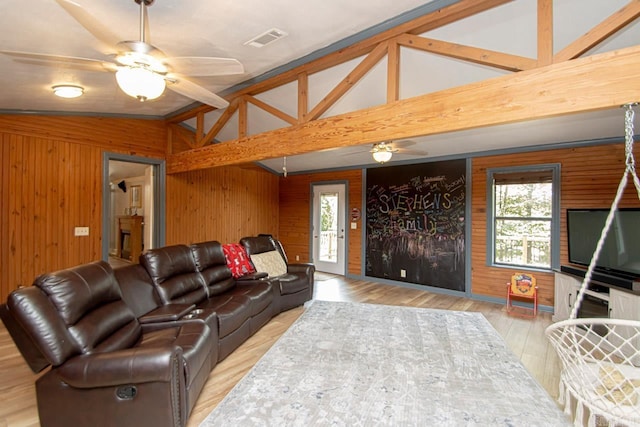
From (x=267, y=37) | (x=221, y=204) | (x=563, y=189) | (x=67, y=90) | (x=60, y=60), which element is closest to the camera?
(x=60, y=60)

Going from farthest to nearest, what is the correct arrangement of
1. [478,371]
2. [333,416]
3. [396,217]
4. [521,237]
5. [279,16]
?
1. [396,217]
2. [521,237]
3. [478,371]
4. [279,16]
5. [333,416]

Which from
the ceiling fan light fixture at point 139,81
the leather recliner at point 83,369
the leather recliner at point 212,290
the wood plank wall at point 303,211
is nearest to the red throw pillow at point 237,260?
the leather recliner at point 212,290

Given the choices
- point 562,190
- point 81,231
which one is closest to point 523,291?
point 562,190

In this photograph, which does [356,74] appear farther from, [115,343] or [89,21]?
[115,343]

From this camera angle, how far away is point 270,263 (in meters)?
4.75

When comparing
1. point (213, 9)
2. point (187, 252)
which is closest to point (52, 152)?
point (187, 252)

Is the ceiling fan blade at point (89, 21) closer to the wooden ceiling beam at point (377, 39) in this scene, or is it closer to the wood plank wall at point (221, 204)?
the wooden ceiling beam at point (377, 39)

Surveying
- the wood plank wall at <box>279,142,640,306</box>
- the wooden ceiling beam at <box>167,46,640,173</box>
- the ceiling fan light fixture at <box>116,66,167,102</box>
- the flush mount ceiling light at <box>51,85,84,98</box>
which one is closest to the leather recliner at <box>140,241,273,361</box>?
the wooden ceiling beam at <box>167,46,640,173</box>

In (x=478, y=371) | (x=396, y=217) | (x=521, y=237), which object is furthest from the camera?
(x=396, y=217)

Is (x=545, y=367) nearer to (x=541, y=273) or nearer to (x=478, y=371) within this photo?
(x=478, y=371)

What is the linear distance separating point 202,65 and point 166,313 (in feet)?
6.74

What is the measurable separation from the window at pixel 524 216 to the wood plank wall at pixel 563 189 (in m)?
0.10

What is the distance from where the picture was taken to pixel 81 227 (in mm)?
4551

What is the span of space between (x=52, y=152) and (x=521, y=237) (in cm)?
693
